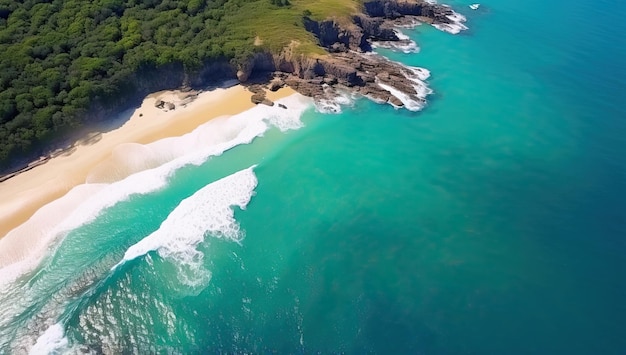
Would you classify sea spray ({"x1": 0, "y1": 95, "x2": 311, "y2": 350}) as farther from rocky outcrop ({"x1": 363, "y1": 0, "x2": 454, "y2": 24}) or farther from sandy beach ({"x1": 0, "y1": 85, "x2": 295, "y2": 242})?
rocky outcrop ({"x1": 363, "y1": 0, "x2": 454, "y2": 24})

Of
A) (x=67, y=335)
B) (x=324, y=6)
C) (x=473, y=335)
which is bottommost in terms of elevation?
(x=473, y=335)

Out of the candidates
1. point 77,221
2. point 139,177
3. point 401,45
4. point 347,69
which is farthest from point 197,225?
point 401,45

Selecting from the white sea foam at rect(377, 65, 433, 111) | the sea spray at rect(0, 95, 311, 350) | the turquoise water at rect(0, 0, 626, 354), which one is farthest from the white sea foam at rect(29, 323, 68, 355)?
the white sea foam at rect(377, 65, 433, 111)

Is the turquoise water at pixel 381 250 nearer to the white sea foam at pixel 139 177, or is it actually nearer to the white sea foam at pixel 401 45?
the white sea foam at pixel 139 177

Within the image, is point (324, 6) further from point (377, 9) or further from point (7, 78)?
point (7, 78)

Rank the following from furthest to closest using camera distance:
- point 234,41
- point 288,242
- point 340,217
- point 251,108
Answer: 1. point 234,41
2. point 251,108
3. point 340,217
4. point 288,242

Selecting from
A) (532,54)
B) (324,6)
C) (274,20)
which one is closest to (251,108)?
(274,20)
